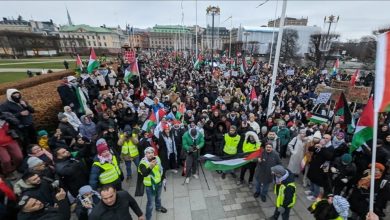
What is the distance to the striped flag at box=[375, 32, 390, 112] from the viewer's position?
7.96 ft

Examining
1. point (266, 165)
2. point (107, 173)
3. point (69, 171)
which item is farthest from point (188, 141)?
point (69, 171)

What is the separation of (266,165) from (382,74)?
3.32 meters

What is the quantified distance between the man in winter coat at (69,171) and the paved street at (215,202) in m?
1.71

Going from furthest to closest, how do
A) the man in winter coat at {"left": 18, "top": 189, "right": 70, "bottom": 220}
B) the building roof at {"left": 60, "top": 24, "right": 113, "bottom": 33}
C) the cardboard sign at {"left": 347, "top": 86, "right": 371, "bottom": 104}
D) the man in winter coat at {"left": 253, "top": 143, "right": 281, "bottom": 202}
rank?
the building roof at {"left": 60, "top": 24, "right": 113, "bottom": 33} → the cardboard sign at {"left": 347, "top": 86, "right": 371, "bottom": 104} → the man in winter coat at {"left": 253, "top": 143, "right": 281, "bottom": 202} → the man in winter coat at {"left": 18, "top": 189, "right": 70, "bottom": 220}

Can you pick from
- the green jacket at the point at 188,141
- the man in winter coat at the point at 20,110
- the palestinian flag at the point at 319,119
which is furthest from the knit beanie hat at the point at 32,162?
the palestinian flag at the point at 319,119

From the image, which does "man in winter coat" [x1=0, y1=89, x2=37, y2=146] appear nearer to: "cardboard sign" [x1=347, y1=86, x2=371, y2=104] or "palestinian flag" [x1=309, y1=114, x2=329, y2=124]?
"palestinian flag" [x1=309, y1=114, x2=329, y2=124]

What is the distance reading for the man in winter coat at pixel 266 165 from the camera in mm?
5137

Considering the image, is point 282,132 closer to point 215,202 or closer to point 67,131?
point 215,202

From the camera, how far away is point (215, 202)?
5.45 meters

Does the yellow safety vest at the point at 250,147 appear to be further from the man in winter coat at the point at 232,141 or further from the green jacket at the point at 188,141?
the green jacket at the point at 188,141

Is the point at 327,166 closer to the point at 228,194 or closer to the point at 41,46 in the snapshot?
the point at 228,194

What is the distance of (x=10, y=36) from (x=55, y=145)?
62331 millimetres

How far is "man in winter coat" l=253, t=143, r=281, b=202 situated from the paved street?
0.43 meters

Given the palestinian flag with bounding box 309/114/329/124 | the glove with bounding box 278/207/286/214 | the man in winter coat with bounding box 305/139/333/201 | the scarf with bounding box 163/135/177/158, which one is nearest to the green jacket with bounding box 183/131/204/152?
the scarf with bounding box 163/135/177/158
